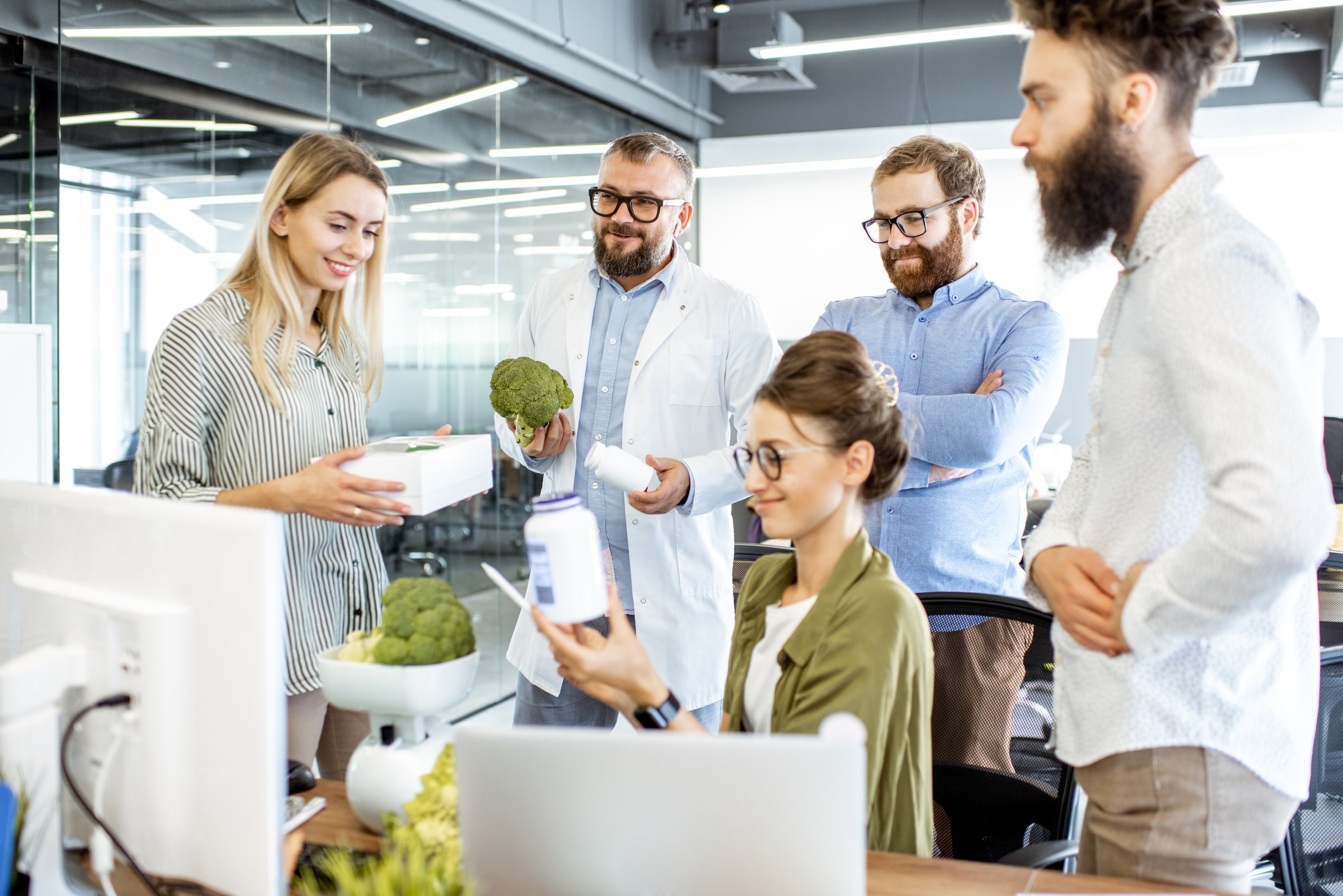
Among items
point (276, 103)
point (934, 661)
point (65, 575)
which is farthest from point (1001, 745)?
point (276, 103)

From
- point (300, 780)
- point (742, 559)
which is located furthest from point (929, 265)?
point (300, 780)

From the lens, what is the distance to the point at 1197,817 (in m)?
1.18

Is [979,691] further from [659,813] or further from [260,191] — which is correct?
[260,191]

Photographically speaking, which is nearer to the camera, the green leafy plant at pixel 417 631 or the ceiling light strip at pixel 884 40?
the green leafy plant at pixel 417 631

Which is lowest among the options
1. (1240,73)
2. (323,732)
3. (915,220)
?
(323,732)

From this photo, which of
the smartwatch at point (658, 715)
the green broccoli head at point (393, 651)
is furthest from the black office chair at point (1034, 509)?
the green broccoli head at point (393, 651)

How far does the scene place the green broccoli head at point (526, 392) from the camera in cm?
210

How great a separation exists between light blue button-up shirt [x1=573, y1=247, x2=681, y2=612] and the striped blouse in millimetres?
540

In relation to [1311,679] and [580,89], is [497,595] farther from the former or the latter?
[1311,679]

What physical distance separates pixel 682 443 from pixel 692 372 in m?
0.15

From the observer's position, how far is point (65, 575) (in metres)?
1.07

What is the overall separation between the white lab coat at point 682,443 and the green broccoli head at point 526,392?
208mm

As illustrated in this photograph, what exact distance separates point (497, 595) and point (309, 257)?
3.29 m

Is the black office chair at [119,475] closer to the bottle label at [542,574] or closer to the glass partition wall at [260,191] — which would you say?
the glass partition wall at [260,191]
